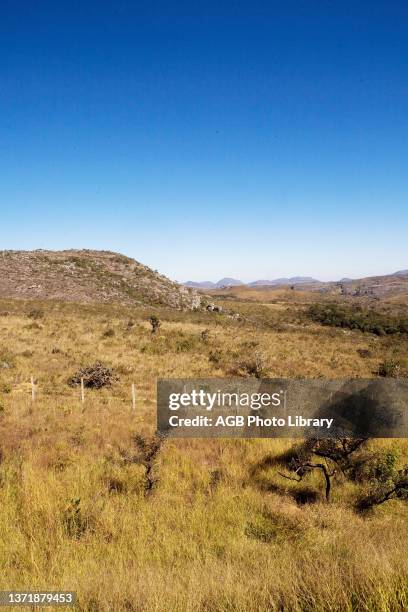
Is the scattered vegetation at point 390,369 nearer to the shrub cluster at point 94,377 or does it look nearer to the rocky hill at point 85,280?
the shrub cluster at point 94,377

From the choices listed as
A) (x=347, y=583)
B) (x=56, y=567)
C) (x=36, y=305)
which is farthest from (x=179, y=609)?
(x=36, y=305)

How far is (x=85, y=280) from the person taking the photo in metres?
61.2

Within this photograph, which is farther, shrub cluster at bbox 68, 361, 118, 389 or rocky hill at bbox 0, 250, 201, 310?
rocky hill at bbox 0, 250, 201, 310

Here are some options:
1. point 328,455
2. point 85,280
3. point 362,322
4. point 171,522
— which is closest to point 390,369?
point 328,455

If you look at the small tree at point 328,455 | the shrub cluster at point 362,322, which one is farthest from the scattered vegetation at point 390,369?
the shrub cluster at point 362,322

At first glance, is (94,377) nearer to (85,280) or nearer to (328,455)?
(328,455)

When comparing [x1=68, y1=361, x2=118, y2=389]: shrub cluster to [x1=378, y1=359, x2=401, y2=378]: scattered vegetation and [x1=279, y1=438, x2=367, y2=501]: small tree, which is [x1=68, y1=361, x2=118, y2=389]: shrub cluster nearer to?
[x1=279, y1=438, x2=367, y2=501]: small tree

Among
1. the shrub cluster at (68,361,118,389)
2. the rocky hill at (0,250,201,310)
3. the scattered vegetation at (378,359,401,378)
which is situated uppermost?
the rocky hill at (0,250,201,310)

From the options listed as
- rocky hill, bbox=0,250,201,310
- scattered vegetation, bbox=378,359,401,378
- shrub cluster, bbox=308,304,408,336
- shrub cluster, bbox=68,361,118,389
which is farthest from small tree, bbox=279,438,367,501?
rocky hill, bbox=0,250,201,310

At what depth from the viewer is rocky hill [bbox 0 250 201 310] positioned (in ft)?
182

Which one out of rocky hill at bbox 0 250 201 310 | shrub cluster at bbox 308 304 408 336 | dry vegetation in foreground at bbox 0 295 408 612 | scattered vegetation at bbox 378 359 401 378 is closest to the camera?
dry vegetation in foreground at bbox 0 295 408 612

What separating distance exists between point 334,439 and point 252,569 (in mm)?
5162

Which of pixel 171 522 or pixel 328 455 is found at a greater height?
pixel 328 455

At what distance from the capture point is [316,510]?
23.1 ft
